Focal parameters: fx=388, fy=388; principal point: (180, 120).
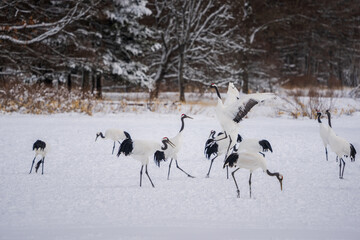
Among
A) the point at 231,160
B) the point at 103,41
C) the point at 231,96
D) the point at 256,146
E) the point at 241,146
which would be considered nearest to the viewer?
the point at 231,160

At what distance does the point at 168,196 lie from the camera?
5312mm

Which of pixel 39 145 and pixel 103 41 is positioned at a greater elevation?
pixel 103 41

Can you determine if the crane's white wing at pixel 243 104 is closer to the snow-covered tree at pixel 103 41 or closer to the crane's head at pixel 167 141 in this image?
the crane's head at pixel 167 141

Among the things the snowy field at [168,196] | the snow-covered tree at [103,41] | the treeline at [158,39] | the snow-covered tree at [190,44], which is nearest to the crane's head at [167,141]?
the snowy field at [168,196]

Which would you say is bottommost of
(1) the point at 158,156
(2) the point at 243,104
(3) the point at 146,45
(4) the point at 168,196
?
(4) the point at 168,196

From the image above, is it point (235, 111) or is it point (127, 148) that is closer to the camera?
point (127, 148)

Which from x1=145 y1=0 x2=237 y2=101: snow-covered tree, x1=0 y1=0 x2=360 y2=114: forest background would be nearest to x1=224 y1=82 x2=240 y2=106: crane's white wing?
x1=0 y1=0 x2=360 y2=114: forest background

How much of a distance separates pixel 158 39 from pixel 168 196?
21.1 metres

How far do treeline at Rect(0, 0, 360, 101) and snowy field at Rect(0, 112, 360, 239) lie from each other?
24.6 ft

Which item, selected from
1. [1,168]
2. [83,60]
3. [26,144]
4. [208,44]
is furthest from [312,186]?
[208,44]

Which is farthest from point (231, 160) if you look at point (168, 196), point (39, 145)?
point (39, 145)

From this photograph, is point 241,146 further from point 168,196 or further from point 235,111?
point 168,196

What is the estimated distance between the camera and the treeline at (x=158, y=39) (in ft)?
53.8

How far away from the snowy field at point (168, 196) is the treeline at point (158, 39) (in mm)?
7508
